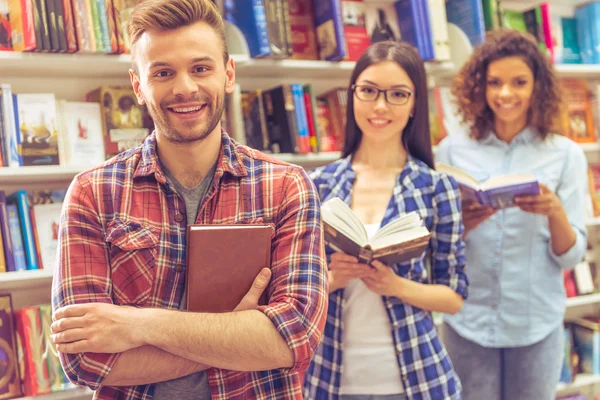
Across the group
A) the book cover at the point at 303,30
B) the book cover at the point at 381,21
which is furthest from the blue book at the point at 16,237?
the book cover at the point at 381,21

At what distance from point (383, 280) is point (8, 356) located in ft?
3.87

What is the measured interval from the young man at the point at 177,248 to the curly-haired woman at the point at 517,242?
1.01m

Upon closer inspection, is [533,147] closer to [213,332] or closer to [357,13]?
[357,13]

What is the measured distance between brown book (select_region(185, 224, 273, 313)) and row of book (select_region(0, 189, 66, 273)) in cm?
97

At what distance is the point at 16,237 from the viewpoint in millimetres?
1915

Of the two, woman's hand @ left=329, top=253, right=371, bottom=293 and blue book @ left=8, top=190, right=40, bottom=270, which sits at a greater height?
blue book @ left=8, top=190, right=40, bottom=270

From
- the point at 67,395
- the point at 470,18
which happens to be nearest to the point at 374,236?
the point at 67,395

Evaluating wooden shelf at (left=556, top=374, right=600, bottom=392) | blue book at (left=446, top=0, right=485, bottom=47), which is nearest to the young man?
blue book at (left=446, top=0, right=485, bottom=47)

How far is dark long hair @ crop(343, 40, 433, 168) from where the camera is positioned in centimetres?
173

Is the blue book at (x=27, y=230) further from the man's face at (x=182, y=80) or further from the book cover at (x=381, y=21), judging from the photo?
the book cover at (x=381, y=21)

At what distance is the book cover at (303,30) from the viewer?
7.98 feet

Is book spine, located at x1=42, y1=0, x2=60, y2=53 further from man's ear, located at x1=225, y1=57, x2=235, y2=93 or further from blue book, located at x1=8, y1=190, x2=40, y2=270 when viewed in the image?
man's ear, located at x1=225, y1=57, x2=235, y2=93

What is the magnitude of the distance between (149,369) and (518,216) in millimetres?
1441

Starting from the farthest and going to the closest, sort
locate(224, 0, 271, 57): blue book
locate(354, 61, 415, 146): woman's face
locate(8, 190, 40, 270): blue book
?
locate(224, 0, 271, 57): blue book → locate(8, 190, 40, 270): blue book → locate(354, 61, 415, 146): woman's face
